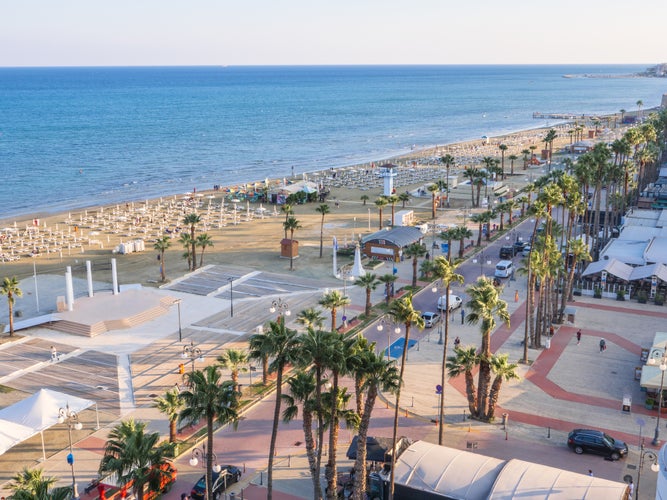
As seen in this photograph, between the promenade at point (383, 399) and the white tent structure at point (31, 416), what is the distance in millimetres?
1744

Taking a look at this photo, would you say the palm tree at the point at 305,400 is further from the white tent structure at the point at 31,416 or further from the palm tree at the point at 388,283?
the palm tree at the point at 388,283

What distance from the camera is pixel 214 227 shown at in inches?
3177

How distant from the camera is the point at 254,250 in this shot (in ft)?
227

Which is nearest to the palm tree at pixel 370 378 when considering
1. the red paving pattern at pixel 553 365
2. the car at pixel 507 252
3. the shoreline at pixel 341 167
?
the red paving pattern at pixel 553 365

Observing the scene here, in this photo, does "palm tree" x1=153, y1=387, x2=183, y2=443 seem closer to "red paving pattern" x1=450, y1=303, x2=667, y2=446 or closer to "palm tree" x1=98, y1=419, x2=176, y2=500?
"palm tree" x1=98, y1=419, x2=176, y2=500

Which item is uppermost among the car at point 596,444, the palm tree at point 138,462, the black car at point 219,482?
the palm tree at point 138,462

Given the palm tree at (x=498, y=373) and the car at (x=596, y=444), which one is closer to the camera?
the car at (x=596, y=444)

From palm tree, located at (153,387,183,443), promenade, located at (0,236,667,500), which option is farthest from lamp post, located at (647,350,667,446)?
palm tree, located at (153,387,183,443)

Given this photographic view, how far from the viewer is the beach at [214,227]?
64438mm

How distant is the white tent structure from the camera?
30219 millimetres

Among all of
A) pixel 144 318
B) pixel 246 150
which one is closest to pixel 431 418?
pixel 144 318

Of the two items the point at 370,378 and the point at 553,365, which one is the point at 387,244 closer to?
the point at 553,365

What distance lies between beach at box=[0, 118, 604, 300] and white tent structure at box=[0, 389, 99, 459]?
83.3 ft

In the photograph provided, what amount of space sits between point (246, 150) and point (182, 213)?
68.2 meters
